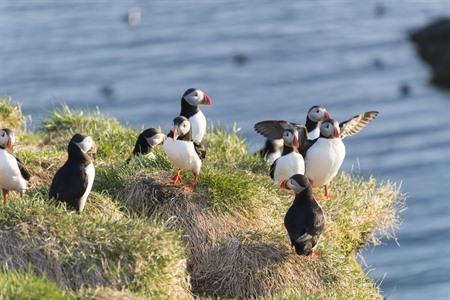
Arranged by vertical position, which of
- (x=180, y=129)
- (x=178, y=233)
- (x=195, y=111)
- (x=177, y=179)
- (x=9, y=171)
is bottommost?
(x=178, y=233)

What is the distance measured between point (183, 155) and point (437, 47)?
92.3 feet

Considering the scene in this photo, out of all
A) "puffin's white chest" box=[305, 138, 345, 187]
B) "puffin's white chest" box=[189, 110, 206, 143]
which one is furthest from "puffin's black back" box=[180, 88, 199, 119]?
"puffin's white chest" box=[305, 138, 345, 187]

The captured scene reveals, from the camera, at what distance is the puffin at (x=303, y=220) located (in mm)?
8992

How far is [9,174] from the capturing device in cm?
922

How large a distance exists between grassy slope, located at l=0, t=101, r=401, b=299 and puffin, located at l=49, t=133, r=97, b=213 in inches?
5.6

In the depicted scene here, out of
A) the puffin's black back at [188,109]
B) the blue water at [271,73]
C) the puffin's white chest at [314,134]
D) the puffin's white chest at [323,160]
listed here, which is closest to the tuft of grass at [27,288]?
the puffin's white chest at [323,160]

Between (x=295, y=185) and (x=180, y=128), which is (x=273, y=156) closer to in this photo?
(x=180, y=128)

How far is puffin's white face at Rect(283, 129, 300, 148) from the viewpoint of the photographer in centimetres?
1029

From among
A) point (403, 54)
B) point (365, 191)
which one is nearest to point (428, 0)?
point (403, 54)

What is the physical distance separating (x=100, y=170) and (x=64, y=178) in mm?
1252

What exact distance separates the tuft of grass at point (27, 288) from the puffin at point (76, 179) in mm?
1422

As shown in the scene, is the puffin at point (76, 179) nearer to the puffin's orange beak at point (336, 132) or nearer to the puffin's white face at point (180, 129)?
the puffin's white face at point (180, 129)

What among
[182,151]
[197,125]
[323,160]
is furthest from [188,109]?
[182,151]

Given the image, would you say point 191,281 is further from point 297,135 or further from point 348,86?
point 348,86
